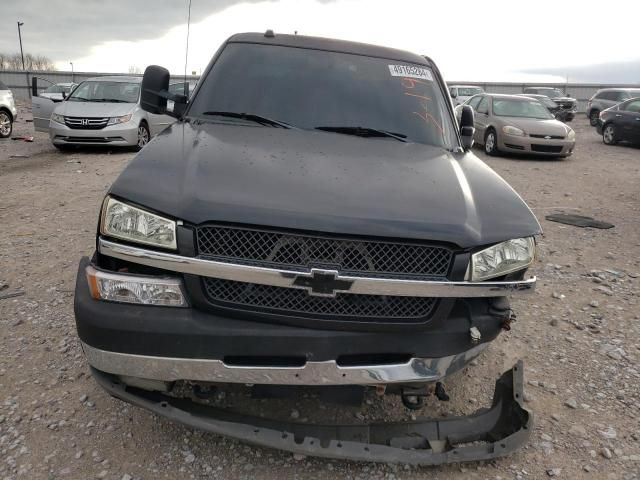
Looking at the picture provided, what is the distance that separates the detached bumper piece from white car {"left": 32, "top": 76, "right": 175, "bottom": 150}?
952cm

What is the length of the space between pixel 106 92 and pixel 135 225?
421 inches

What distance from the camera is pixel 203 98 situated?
332 centimetres

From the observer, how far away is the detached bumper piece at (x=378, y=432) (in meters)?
2.13

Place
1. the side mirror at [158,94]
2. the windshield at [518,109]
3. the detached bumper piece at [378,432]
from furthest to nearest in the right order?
the windshield at [518,109]
the side mirror at [158,94]
the detached bumper piece at [378,432]

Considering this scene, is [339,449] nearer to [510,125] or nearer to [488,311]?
[488,311]

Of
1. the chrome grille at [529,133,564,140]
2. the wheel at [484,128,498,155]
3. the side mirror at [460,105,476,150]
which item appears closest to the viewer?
the side mirror at [460,105,476,150]

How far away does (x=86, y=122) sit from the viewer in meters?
10.6

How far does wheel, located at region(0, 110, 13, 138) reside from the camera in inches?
533

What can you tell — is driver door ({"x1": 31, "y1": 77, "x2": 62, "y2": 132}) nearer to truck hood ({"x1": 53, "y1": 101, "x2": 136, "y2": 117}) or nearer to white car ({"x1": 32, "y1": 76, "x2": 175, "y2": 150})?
white car ({"x1": 32, "y1": 76, "x2": 175, "y2": 150})

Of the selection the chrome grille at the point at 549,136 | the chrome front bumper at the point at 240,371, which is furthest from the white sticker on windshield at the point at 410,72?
the chrome grille at the point at 549,136

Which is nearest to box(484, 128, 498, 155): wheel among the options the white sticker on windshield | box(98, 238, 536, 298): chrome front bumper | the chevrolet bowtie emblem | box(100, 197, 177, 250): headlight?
the white sticker on windshield

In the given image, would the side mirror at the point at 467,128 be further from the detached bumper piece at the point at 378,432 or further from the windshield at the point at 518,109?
the windshield at the point at 518,109

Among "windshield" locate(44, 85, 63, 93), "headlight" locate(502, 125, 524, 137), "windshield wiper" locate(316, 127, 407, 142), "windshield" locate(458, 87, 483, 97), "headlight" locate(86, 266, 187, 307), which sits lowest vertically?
"windshield" locate(44, 85, 63, 93)

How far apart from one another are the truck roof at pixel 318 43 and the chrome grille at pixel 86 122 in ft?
26.0
